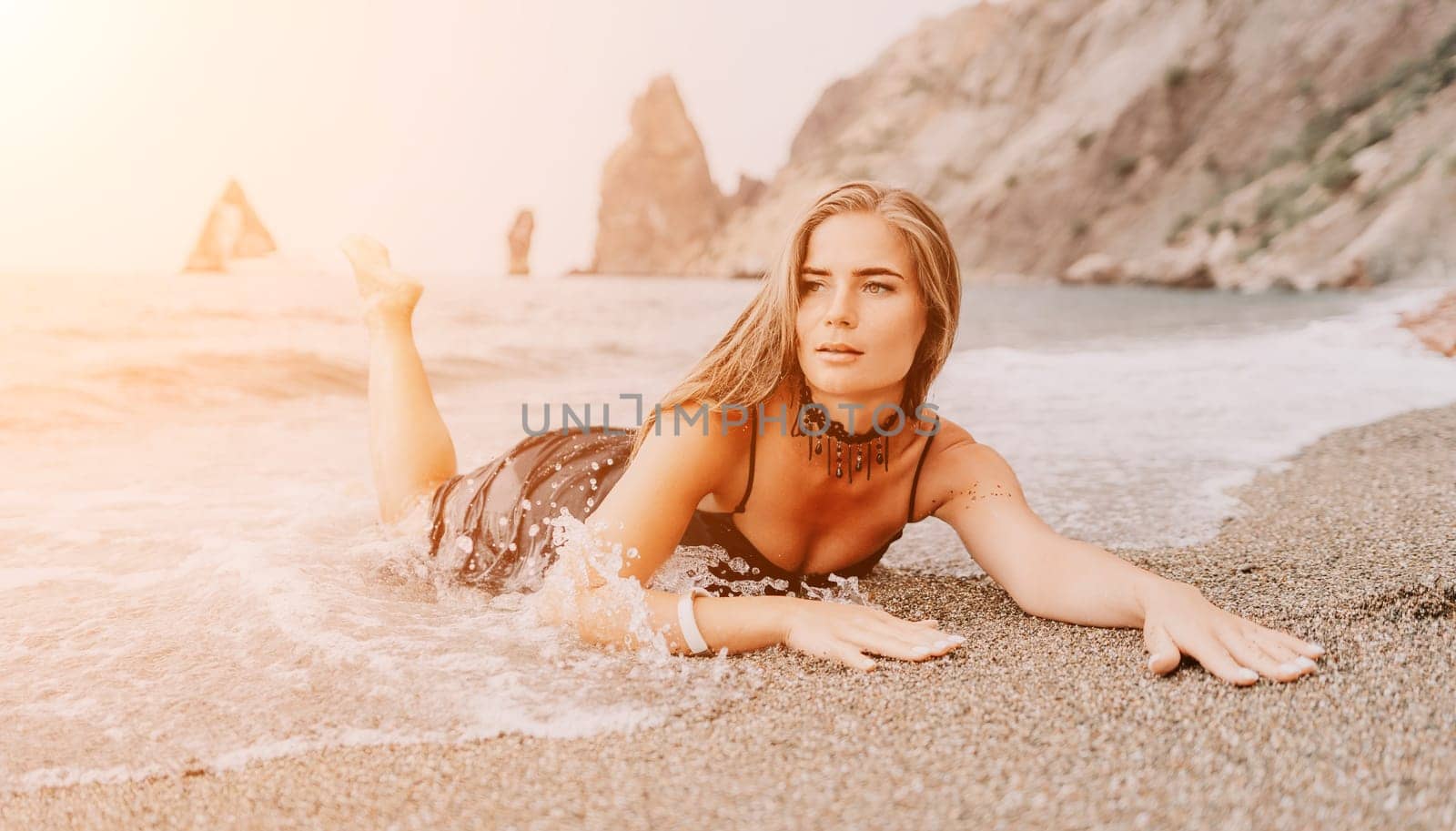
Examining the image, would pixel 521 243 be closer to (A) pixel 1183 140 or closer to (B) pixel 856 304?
(A) pixel 1183 140

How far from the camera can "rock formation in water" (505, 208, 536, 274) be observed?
32.3 metres

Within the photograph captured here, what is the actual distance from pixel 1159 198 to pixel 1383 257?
47.0 ft

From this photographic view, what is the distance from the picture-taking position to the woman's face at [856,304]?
2.01 m

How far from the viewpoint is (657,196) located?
78.0 m

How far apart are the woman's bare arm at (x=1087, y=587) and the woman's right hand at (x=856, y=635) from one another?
12.6 inches

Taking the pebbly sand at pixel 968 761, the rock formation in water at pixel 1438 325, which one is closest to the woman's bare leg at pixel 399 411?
the pebbly sand at pixel 968 761

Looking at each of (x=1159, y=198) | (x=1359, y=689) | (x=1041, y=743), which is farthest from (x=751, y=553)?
(x=1159, y=198)

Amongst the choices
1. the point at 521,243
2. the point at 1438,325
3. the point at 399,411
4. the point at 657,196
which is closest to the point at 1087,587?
the point at 399,411

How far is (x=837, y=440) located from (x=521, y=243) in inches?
1274

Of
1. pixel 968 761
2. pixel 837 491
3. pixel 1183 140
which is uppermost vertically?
pixel 1183 140

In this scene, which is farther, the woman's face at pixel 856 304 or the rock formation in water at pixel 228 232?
the rock formation in water at pixel 228 232

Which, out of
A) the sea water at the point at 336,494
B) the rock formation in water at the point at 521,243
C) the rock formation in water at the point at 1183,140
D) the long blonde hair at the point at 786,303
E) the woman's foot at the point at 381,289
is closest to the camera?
the sea water at the point at 336,494

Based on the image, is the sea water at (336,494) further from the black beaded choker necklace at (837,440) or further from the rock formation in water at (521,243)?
the rock formation in water at (521,243)

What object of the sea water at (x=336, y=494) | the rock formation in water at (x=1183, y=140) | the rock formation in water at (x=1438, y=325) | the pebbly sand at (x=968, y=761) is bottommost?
the sea water at (x=336, y=494)
